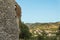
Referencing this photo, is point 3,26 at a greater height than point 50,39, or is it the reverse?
point 3,26

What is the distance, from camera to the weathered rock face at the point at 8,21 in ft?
19.8

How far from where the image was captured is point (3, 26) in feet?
19.8

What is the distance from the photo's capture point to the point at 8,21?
20.1 feet

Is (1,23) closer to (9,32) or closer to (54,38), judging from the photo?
(9,32)

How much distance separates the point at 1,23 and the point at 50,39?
16.7 meters

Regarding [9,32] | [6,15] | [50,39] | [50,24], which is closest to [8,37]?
[9,32]

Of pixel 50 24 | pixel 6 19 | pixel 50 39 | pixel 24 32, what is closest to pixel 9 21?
pixel 6 19

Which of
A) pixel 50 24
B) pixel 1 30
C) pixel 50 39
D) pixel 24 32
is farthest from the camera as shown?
pixel 50 24

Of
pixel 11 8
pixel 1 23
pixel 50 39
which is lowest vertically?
Result: pixel 50 39

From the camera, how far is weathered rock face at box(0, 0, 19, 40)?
6023mm

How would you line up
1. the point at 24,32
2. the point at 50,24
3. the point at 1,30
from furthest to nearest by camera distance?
the point at 50,24 < the point at 24,32 < the point at 1,30

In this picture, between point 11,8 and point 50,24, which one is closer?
point 11,8

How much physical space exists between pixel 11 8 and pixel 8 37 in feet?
2.60

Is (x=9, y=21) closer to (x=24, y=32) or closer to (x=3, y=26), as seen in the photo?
(x=3, y=26)
